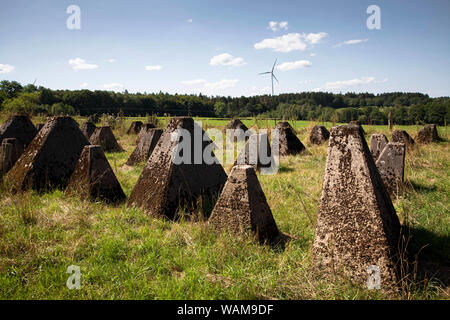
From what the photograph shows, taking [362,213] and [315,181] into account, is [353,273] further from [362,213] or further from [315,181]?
[315,181]

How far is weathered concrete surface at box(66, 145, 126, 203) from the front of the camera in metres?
4.80

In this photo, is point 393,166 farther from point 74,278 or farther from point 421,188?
point 74,278

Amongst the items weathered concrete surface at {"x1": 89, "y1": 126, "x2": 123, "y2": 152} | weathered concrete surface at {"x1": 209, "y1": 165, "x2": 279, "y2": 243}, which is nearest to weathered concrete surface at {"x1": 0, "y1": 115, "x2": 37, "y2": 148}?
weathered concrete surface at {"x1": 89, "y1": 126, "x2": 123, "y2": 152}

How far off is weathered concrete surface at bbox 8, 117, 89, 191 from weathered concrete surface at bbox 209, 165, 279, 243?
12.8 ft

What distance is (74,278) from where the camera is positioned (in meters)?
2.65

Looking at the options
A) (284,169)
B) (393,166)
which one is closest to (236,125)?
(284,169)

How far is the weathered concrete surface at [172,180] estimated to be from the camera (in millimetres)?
4227

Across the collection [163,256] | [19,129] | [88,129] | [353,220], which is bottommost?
[163,256]

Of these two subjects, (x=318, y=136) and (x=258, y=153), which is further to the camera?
(x=318, y=136)

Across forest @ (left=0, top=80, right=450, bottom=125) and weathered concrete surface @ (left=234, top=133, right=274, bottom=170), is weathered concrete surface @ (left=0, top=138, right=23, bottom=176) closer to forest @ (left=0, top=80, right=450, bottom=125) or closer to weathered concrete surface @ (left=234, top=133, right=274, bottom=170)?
weathered concrete surface @ (left=234, top=133, right=274, bottom=170)

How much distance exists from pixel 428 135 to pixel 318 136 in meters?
5.02

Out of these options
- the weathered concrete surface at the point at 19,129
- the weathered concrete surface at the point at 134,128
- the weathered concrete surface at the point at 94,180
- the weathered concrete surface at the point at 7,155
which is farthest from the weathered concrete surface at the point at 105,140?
the weathered concrete surface at the point at 94,180

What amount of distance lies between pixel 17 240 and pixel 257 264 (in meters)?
2.88
